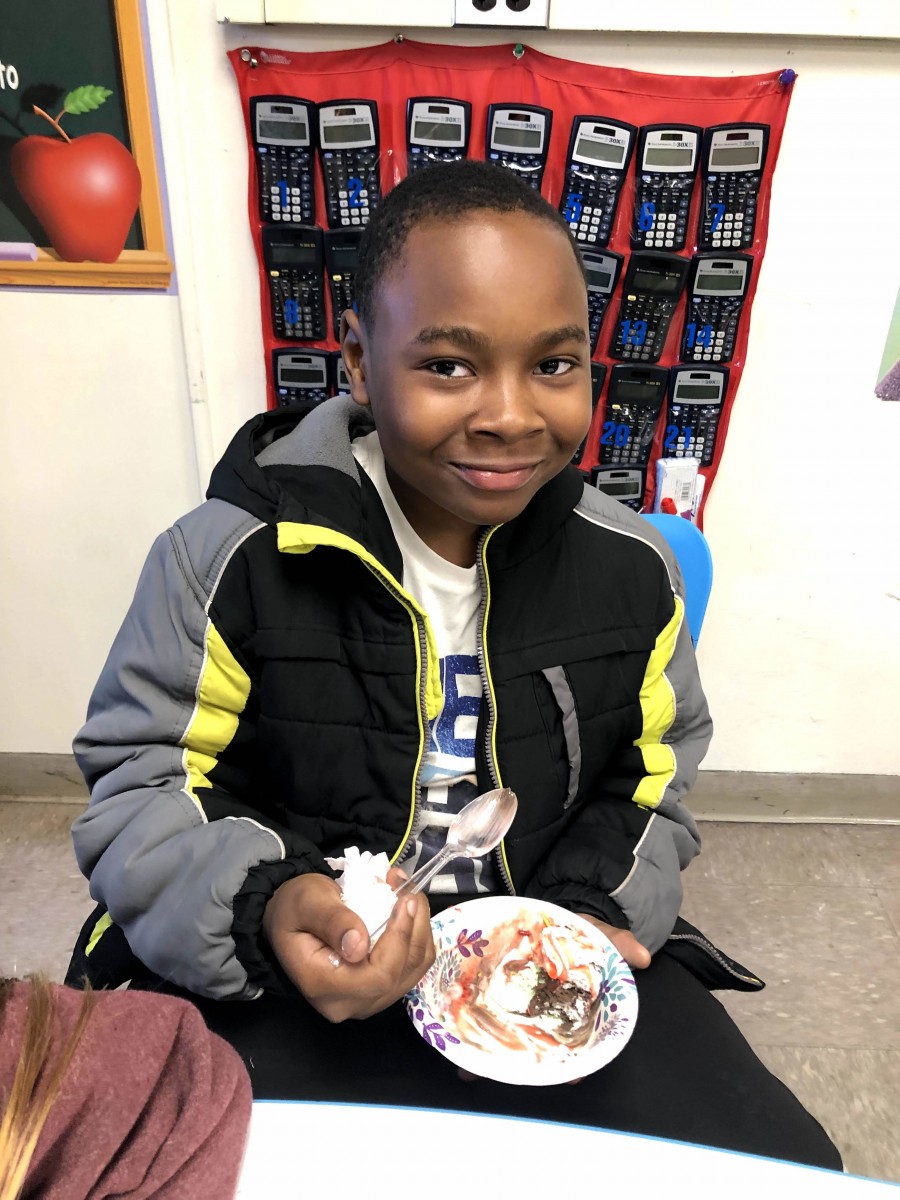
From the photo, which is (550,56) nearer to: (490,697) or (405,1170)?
(490,697)

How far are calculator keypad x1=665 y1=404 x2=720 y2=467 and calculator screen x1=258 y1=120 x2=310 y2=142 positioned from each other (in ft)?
2.15

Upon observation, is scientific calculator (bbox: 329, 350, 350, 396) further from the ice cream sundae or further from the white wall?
the ice cream sundae

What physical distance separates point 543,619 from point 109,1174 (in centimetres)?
55

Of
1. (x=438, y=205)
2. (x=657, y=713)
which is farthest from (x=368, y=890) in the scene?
(x=438, y=205)

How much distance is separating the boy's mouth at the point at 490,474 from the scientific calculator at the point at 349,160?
0.65m

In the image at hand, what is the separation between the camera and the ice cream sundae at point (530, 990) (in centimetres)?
64

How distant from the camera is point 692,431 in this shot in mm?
1293

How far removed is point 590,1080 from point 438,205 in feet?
2.30

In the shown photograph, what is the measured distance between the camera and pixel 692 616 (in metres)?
1.04

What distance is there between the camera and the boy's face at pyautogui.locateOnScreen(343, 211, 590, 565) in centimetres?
62

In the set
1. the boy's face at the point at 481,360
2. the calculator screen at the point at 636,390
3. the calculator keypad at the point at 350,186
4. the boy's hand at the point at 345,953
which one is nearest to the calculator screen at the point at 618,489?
the calculator screen at the point at 636,390

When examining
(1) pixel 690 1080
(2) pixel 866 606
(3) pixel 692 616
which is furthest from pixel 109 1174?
(2) pixel 866 606

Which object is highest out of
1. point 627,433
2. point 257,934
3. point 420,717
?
point 627,433

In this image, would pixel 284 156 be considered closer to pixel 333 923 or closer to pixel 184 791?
pixel 184 791
